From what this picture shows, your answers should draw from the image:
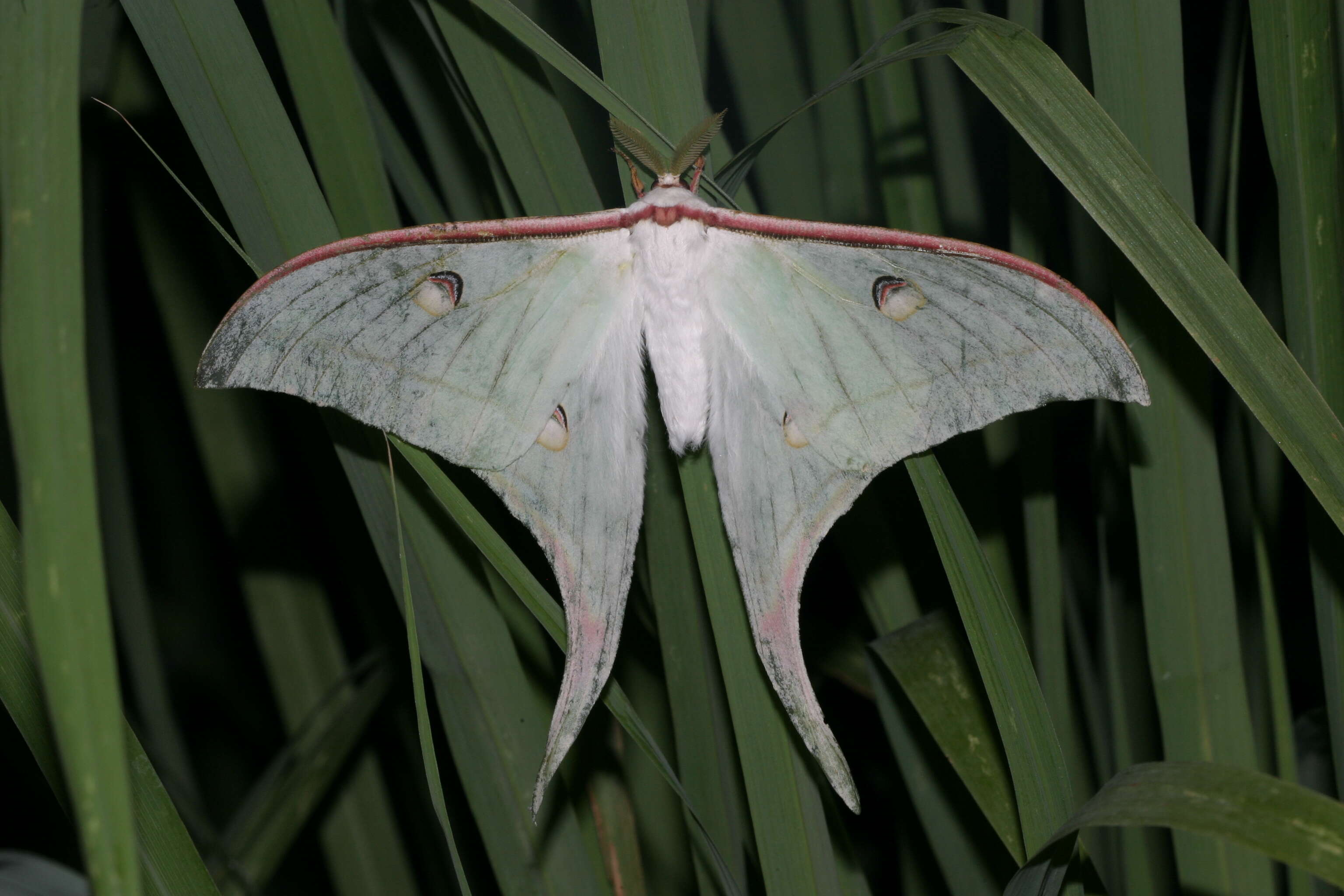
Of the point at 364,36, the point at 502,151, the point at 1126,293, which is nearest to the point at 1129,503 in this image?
the point at 1126,293

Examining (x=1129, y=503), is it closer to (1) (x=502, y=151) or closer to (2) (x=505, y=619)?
(2) (x=505, y=619)

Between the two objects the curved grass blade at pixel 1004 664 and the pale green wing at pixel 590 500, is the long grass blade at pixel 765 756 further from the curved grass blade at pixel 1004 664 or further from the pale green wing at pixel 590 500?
the curved grass blade at pixel 1004 664

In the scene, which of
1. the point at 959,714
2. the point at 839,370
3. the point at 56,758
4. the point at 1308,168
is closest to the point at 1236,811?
the point at 959,714

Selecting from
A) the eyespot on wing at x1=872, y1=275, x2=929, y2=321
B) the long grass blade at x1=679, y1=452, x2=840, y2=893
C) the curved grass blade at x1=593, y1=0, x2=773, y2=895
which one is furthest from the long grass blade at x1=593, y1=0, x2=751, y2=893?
the eyespot on wing at x1=872, y1=275, x2=929, y2=321

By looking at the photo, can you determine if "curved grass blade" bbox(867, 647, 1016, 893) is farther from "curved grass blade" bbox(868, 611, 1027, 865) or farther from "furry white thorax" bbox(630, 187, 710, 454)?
"furry white thorax" bbox(630, 187, 710, 454)

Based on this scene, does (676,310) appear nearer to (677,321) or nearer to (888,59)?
(677,321)
